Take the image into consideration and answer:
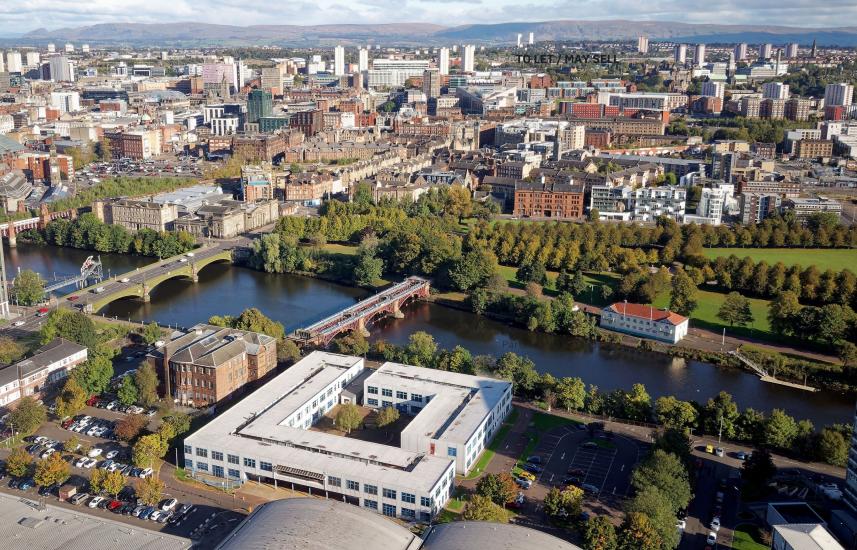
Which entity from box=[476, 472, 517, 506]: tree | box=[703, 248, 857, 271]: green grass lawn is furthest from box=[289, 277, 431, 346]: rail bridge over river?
box=[703, 248, 857, 271]: green grass lawn

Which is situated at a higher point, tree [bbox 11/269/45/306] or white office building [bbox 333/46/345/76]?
white office building [bbox 333/46/345/76]

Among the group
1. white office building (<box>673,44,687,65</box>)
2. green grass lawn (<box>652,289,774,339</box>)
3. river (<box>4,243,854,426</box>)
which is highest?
white office building (<box>673,44,687,65</box>)

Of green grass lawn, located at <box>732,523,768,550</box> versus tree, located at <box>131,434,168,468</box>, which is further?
tree, located at <box>131,434,168,468</box>

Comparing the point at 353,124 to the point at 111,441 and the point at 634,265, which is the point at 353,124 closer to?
the point at 634,265

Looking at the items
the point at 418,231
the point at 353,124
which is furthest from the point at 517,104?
the point at 418,231

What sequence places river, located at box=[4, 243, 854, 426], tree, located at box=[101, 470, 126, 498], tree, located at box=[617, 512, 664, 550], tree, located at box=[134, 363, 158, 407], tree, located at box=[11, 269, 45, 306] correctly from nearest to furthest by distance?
tree, located at box=[617, 512, 664, 550]
tree, located at box=[101, 470, 126, 498]
tree, located at box=[134, 363, 158, 407]
river, located at box=[4, 243, 854, 426]
tree, located at box=[11, 269, 45, 306]

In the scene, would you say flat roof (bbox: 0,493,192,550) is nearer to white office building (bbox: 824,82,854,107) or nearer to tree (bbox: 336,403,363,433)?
tree (bbox: 336,403,363,433)

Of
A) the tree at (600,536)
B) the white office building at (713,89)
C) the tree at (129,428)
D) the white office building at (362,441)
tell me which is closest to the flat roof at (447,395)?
the white office building at (362,441)
